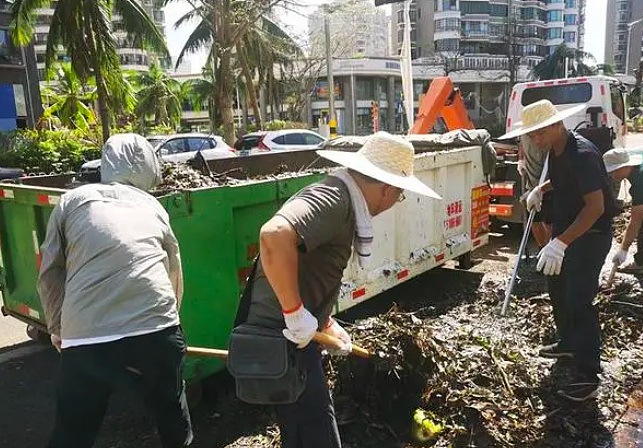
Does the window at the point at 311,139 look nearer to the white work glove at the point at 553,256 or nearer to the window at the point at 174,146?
the window at the point at 174,146

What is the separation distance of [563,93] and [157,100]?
3908cm

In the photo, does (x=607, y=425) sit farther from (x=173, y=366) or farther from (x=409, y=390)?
(x=173, y=366)

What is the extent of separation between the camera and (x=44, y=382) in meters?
4.05

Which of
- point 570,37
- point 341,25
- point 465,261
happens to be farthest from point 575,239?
point 570,37

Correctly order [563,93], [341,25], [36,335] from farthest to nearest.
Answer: [341,25] < [563,93] < [36,335]

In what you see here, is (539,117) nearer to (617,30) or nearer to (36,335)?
(36,335)

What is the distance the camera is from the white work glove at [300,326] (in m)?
2.05

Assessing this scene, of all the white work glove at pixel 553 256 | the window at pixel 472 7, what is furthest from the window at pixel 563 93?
the window at pixel 472 7

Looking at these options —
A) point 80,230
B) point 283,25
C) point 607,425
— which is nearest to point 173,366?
point 80,230

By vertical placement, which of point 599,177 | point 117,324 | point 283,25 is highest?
point 283,25

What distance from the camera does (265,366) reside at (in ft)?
7.02

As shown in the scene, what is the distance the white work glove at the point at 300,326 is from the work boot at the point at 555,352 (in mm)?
2512

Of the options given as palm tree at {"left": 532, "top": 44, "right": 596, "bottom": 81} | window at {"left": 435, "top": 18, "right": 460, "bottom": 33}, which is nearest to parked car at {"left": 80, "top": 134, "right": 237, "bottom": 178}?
palm tree at {"left": 532, "top": 44, "right": 596, "bottom": 81}

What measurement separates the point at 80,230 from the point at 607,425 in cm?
306
